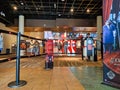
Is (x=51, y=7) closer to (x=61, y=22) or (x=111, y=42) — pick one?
(x=61, y=22)

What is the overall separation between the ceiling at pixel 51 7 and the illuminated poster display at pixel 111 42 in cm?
1200

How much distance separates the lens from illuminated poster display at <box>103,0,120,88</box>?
3715 mm

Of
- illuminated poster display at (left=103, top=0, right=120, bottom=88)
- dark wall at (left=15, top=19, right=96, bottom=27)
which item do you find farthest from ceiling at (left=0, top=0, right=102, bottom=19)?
illuminated poster display at (left=103, top=0, right=120, bottom=88)

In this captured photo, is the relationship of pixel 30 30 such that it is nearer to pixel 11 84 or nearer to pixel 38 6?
pixel 38 6

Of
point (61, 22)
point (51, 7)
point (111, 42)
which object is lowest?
point (111, 42)

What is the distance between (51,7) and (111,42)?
14710 millimetres

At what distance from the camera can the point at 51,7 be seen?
1802 cm

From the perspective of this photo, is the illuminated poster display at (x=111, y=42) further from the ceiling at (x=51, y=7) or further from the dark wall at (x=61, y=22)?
the dark wall at (x=61, y=22)

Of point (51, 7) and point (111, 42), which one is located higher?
point (51, 7)

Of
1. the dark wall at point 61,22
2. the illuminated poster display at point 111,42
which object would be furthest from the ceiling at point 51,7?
the illuminated poster display at point 111,42

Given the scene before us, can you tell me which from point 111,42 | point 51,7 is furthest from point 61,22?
point 111,42

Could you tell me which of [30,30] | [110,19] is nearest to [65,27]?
[30,30]

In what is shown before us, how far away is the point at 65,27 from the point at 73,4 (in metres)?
4.54

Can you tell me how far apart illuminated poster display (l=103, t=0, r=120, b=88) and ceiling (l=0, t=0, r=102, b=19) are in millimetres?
11997
